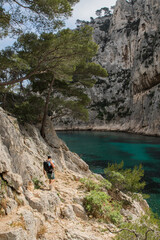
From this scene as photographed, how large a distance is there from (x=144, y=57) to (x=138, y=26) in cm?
1787

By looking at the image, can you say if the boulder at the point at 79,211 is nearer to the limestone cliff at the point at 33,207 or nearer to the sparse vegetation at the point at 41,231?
the limestone cliff at the point at 33,207

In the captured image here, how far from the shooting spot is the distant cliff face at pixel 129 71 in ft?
158

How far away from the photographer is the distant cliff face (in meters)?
48.1

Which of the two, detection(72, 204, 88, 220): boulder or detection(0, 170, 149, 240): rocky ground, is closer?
detection(0, 170, 149, 240): rocky ground

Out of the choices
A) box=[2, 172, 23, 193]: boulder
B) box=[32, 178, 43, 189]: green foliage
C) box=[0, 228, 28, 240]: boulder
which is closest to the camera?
box=[0, 228, 28, 240]: boulder

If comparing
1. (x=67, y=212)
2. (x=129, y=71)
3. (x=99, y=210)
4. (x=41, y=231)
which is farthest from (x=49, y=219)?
(x=129, y=71)

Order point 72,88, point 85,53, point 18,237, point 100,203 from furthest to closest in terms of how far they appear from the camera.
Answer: point 72,88 → point 85,53 → point 100,203 → point 18,237

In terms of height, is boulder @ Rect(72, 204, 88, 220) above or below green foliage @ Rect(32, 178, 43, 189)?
below

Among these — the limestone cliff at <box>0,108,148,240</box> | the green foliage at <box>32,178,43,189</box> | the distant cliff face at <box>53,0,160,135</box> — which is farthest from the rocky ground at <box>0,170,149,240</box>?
the distant cliff face at <box>53,0,160,135</box>

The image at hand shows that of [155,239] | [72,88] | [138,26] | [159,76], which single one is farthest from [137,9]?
[155,239]

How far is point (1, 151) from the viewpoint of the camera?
16.5 ft

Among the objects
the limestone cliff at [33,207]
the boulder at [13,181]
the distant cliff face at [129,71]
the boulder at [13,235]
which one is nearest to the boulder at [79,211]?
the limestone cliff at [33,207]

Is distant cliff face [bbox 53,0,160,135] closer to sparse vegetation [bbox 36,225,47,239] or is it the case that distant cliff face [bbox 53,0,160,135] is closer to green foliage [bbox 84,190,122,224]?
green foliage [bbox 84,190,122,224]

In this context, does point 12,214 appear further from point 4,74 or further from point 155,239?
point 4,74
